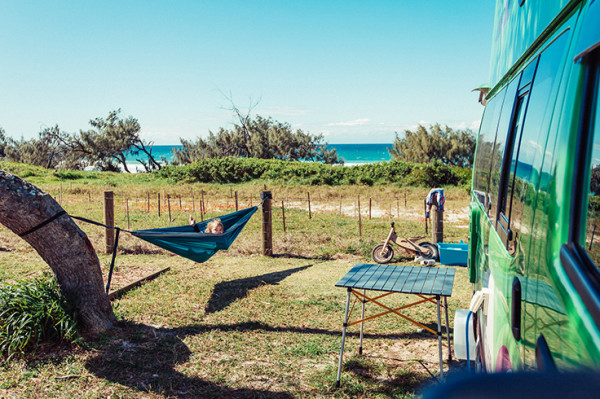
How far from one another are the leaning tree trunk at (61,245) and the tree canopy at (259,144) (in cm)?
2429

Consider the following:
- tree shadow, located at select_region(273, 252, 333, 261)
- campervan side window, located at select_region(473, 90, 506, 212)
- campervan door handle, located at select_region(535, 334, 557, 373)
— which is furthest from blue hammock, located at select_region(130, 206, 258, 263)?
campervan door handle, located at select_region(535, 334, 557, 373)

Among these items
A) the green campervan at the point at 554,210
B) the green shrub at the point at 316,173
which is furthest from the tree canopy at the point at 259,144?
the green campervan at the point at 554,210

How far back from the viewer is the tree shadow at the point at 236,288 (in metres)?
4.62

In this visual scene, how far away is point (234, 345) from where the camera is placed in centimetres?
365

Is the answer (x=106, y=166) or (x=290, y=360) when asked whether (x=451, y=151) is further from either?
(x=290, y=360)

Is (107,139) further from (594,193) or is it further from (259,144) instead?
(594,193)

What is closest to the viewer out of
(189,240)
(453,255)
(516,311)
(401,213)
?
(516,311)

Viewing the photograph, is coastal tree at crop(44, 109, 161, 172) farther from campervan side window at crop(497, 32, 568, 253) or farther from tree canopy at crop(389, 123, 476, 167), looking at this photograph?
campervan side window at crop(497, 32, 568, 253)

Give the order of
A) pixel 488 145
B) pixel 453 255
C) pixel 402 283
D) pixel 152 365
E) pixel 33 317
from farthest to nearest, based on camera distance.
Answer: pixel 453 255 → pixel 33 317 → pixel 152 365 → pixel 402 283 → pixel 488 145

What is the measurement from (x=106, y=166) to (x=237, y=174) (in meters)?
16.3

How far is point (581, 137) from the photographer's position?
0.78 m

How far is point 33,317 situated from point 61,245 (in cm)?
56

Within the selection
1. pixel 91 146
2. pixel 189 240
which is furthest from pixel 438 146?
pixel 189 240

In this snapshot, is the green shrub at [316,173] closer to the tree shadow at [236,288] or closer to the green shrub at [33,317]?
the tree shadow at [236,288]
